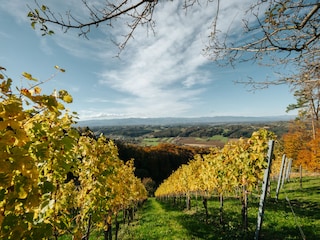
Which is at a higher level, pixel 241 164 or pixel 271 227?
pixel 241 164

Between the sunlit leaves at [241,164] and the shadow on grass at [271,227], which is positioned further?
the shadow on grass at [271,227]

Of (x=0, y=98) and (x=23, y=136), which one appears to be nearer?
(x=23, y=136)

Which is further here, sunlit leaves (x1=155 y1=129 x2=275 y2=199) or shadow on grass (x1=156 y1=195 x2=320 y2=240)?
shadow on grass (x1=156 y1=195 x2=320 y2=240)

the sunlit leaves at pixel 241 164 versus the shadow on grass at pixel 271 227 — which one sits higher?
the sunlit leaves at pixel 241 164

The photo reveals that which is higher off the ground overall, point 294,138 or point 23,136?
point 23,136

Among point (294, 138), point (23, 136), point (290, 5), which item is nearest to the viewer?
point (23, 136)

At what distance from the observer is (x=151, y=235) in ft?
39.8

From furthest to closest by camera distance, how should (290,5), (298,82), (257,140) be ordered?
(257,140) < (298,82) < (290,5)

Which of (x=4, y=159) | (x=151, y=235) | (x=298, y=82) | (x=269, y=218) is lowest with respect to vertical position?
(x=151, y=235)

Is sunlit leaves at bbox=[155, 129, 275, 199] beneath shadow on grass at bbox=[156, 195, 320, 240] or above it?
above

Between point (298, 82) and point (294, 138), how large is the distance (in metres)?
47.7

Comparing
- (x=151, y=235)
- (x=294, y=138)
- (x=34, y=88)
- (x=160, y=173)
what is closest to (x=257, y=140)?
(x=151, y=235)

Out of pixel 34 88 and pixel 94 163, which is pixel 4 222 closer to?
pixel 34 88

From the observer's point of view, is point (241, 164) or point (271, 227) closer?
point (241, 164)
